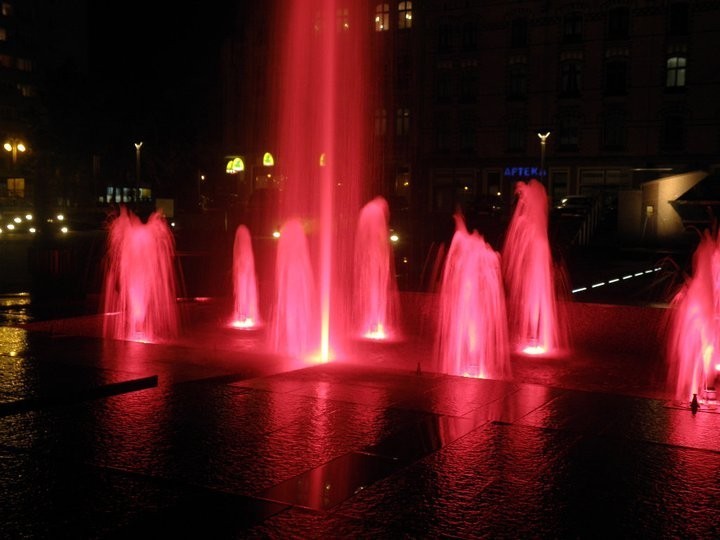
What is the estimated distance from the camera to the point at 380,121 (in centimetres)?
5909

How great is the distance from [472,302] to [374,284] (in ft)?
11.9

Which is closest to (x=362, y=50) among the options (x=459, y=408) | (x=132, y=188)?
(x=132, y=188)

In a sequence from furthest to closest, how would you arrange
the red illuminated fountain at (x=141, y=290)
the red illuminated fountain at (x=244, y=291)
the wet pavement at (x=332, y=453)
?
1. the red illuminated fountain at (x=244, y=291)
2. the red illuminated fountain at (x=141, y=290)
3. the wet pavement at (x=332, y=453)

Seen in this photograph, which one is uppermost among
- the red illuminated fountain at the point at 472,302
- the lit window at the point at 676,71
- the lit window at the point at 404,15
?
the lit window at the point at 404,15

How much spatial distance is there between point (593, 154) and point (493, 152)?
6857mm

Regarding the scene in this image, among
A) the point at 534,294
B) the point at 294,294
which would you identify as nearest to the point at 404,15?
the point at 294,294

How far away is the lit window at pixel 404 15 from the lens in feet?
185

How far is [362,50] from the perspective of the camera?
58.6m

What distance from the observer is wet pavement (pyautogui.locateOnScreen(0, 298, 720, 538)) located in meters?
4.31

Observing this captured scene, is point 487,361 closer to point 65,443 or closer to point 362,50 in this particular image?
point 65,443

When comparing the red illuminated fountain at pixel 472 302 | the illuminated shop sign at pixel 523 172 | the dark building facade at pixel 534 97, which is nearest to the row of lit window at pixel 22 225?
the dark building facade at pixel 534 97

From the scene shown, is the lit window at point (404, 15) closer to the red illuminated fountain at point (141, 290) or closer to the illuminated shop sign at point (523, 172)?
the illuminated shop sign at point (523, 172)

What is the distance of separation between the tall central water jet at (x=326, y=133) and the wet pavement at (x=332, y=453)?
10.1 ft

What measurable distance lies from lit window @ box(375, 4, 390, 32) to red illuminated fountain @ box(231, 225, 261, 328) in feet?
149
